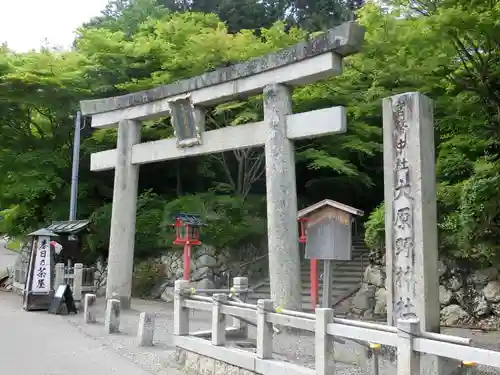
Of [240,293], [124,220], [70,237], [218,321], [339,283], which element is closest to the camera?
[218,321]

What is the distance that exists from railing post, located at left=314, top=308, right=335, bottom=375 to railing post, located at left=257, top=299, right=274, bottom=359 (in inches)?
39.3

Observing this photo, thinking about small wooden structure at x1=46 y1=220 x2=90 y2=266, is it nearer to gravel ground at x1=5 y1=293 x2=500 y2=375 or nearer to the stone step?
gravel ground at x1=5 y1=293 x2=500 y2=375

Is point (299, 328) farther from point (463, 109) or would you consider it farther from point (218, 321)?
point (463, 109)

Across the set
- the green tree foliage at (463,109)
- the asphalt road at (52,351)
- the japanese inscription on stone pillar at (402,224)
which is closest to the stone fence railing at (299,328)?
the japanese inscription on stone pillar at (402,224)

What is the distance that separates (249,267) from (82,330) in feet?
25.6

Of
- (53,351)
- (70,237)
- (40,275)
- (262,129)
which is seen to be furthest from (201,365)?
(70,237)

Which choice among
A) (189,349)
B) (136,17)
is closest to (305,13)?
(136,17)

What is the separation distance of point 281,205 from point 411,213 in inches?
154

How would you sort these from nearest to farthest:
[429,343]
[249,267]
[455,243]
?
[429,343], [455,243], [249,267]

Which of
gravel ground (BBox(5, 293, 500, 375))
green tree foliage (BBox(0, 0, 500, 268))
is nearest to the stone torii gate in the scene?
gravel ground (BBox(5, 293, 500, 375))

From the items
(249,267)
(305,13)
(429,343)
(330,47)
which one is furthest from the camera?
(305,13)

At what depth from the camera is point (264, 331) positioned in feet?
23.2

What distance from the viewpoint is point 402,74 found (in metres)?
12.7

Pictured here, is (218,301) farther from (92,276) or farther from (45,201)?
(45,201)
